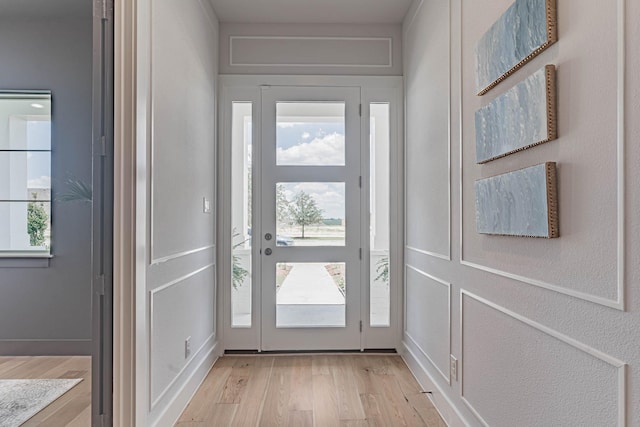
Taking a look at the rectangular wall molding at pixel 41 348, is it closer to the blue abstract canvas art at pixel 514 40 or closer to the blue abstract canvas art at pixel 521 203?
the blue abstract canvas art at pixel 521 203

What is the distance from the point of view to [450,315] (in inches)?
91.0

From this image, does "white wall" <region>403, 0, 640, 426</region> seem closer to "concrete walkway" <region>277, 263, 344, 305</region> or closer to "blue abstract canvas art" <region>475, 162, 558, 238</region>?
"blue abstract canvas art" <region>475, 162, 558, 238</region>

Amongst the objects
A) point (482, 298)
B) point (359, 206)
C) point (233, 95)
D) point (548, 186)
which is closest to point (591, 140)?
point (548, 186)

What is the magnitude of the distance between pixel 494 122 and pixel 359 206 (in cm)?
188

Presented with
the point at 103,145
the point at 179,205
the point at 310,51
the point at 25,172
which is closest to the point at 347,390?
the point at 179,205

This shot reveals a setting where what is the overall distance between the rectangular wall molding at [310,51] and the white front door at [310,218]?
23cm

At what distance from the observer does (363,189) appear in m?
3.48

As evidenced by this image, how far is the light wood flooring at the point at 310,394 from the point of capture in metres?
2.34

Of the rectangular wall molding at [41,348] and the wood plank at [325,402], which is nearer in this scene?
the wood plank at [325,402]

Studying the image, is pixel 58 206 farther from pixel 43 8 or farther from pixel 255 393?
pixel 255 393

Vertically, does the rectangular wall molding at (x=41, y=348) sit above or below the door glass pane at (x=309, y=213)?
below

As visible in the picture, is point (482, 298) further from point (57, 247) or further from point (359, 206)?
point (57, 247)

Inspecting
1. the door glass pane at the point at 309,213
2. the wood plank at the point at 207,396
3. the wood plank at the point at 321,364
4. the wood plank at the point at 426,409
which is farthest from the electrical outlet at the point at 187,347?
the wood plank at the point at 426,409

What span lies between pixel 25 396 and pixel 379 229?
273cm
